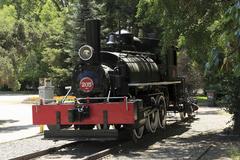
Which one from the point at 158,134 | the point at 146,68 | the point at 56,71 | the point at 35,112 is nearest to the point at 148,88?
the point at 146,68

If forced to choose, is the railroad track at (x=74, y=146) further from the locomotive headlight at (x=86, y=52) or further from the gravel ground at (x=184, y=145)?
the locomotive headlight at (x=86, y=52)

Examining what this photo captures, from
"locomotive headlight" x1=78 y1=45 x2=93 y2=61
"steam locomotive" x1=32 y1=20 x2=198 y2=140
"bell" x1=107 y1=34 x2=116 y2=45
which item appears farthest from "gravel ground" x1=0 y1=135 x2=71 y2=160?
"bell" x1=107 y1=34 x2=116 y2=45

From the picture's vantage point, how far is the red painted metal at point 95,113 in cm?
1088

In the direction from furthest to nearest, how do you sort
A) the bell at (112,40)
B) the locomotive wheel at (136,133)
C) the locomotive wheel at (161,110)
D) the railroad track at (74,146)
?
the locomotive wheel at (161,110), the bell at (112,40), the locomotive wheel at (136,133), the railroad track at (74,146)

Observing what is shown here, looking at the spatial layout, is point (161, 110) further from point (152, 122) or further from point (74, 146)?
point (74, 146)

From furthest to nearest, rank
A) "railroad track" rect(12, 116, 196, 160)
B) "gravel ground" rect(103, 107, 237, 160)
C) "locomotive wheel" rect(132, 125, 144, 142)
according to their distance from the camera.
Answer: "locomotive wheel" rect(132, 125, 144, 142) < "gravel ground" rect(103, 107, 237, 160) < "railroad track" rect(12, 116, 196, 160)

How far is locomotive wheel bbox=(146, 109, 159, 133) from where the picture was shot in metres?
13.4

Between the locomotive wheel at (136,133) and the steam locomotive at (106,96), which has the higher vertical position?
the steam locomotive at (106,96)

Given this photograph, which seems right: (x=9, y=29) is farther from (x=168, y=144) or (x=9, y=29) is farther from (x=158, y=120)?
(x=168, y=144)

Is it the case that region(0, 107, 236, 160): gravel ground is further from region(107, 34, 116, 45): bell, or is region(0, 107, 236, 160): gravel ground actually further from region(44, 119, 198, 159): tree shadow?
region(107, 34, 116, 45): bell

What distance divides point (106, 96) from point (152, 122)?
259 cm

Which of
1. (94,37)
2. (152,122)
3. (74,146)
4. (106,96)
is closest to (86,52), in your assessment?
(94,37)

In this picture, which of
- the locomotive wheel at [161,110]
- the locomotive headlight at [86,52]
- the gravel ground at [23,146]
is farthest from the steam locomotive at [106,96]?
the gravel ground at [23,146]

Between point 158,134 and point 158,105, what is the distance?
0.89 metres
